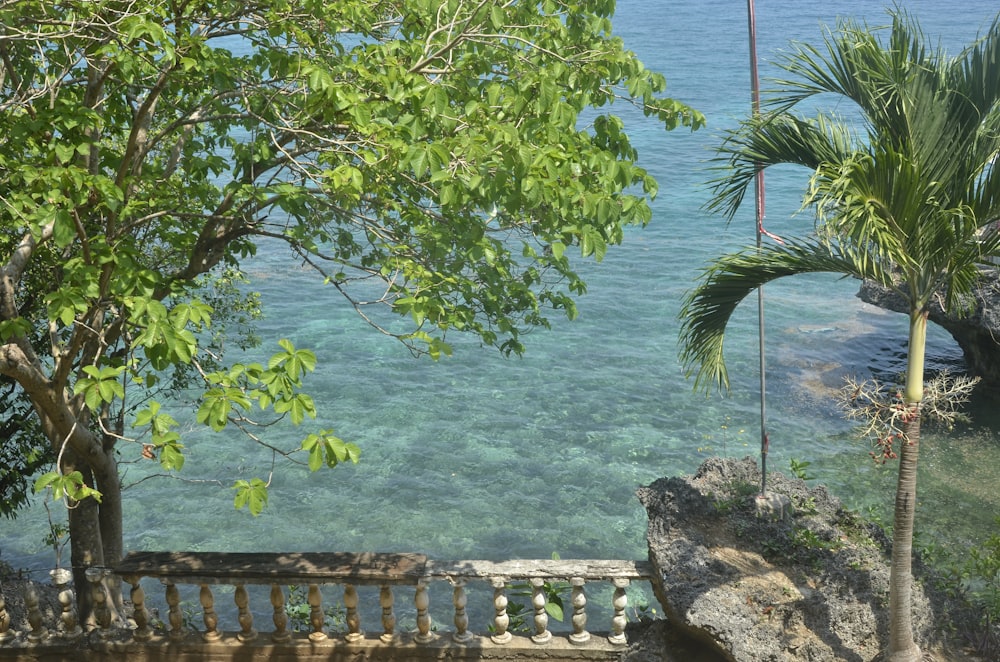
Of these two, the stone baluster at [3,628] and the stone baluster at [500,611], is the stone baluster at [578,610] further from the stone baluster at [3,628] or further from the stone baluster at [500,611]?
the stone baluster at [3,628]

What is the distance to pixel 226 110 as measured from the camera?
1033cm

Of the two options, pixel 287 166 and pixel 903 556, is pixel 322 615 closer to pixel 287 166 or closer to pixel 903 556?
pixel 287 166

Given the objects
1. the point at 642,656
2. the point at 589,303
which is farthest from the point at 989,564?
the point at 589,303

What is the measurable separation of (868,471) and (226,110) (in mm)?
12939

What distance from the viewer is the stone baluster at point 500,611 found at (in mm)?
8484

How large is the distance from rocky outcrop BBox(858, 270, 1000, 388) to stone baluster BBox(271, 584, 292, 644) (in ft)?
46.9

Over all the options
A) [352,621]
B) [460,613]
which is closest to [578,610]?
[460,613]

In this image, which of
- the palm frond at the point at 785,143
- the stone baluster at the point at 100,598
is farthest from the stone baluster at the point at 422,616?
the palm frond at the point at 785,143

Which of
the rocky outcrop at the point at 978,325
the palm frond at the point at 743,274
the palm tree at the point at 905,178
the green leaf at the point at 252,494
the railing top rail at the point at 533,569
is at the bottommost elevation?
the rocky outcrop at the point at 978,325

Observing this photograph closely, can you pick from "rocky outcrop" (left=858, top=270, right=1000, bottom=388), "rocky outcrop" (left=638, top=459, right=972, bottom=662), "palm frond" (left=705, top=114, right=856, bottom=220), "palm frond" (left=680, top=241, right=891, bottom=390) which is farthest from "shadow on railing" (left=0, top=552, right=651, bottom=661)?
"rocky outcrop" (left=858, top=270, right=1000, bottom=388)

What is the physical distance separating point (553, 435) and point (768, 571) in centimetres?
1029

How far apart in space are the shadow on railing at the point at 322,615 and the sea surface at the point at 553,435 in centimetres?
425

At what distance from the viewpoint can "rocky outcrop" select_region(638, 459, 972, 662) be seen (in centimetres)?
904

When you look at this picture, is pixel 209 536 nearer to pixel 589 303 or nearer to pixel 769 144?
pixel 769 144
